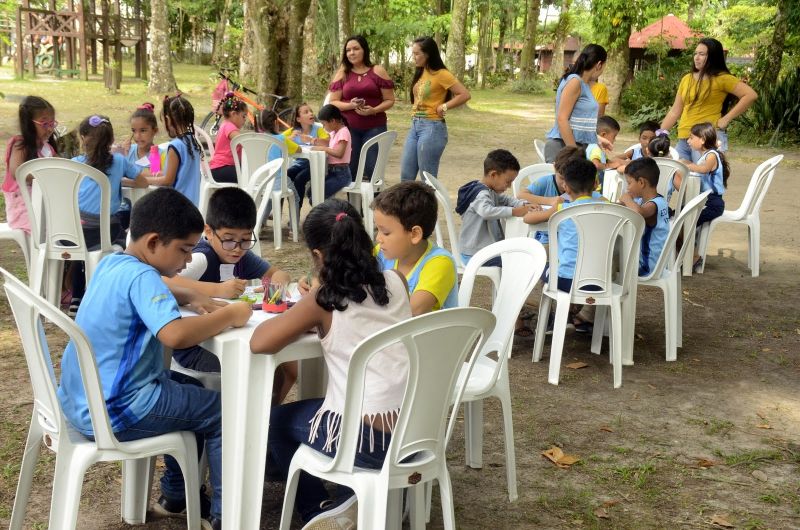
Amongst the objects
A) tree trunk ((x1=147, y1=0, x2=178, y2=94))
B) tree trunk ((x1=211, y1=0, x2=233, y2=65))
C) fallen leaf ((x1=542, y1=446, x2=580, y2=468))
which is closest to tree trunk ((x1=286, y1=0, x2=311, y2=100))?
fallen leaf ((x1=542, y1=446, x2=580, y2=468))

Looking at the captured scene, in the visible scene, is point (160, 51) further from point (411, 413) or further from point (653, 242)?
point (411, 413)

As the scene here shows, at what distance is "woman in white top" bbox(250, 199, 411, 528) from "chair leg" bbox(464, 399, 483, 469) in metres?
1.09

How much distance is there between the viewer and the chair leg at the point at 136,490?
318 centimetres

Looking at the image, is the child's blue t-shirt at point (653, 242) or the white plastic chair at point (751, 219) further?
the white plastic chair at point (751, 219)

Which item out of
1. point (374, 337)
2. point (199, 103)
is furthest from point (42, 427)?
point (199, 103)

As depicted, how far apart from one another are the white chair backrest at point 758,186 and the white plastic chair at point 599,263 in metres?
2.80

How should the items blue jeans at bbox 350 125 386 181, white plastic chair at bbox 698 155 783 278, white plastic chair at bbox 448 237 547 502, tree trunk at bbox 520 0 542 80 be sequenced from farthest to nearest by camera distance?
tree trunk at bbox 520 0 542 80 < blue jeans at bbox 350 125 386 181 < white plastic chair at bbox 698 155 783 278 < white plastic chair at bbox 448 237 547 502

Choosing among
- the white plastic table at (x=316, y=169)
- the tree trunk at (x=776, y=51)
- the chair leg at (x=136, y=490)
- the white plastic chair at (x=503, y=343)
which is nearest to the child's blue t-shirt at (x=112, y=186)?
the white plastic table at (x=316, y=169)

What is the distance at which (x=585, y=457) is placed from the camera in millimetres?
4008

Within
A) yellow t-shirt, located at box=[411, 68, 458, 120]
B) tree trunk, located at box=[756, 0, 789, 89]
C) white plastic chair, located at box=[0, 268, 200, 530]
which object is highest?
tree trunk, located at box=[756, 0, 789, 89]

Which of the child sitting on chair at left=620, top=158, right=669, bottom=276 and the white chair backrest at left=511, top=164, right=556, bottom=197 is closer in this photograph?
the child sitting on chair at left=620, top=158, right=669, bottom=276

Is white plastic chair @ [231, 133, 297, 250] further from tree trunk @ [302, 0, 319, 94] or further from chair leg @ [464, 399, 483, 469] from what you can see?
tree trunk @ [302, 0, 319, 94]

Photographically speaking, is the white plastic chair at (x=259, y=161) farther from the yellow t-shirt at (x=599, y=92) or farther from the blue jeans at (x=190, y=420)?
the blue jeans at (x=190, y=420)

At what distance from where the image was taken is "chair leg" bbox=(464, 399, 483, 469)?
12.4 feet
